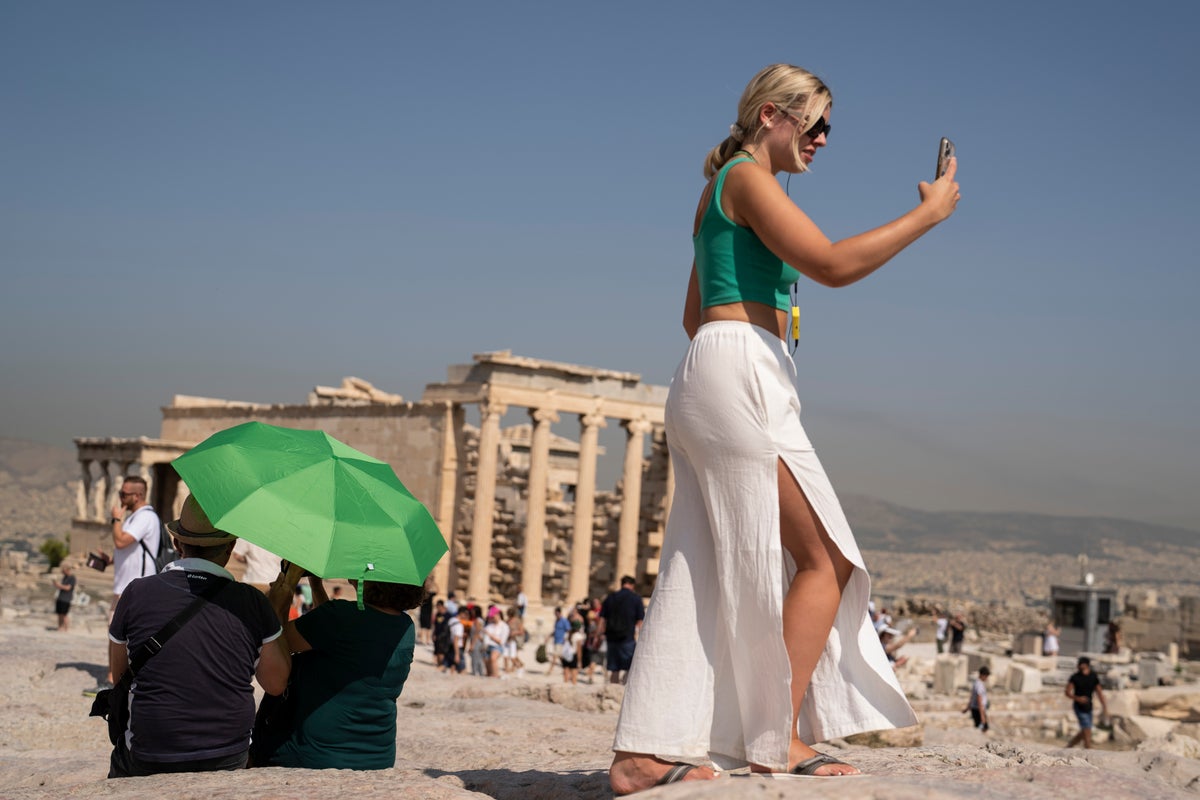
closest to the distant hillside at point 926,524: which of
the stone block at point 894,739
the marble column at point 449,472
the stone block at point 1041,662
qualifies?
the marble column at point 449,472

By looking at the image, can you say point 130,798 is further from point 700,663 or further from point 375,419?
point 375,419

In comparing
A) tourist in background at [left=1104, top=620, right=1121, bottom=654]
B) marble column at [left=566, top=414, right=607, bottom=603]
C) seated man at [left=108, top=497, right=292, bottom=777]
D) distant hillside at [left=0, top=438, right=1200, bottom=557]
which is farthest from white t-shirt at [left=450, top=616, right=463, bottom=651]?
distant hillside at [left=0, top=438, right=1200, bottom=557]

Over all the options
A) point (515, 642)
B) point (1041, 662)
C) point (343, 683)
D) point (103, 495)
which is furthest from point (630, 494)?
point (343, 683)

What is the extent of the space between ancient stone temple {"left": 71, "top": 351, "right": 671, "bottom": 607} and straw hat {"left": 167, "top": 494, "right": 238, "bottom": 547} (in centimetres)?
2259

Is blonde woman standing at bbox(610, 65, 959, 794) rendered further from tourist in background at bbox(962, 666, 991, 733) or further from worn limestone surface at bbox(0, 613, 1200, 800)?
tourist in background at bbox(962, 666, 991, 733)

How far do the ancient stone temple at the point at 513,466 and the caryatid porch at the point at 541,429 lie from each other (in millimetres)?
26

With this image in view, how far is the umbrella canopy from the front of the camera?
4258 millimetres

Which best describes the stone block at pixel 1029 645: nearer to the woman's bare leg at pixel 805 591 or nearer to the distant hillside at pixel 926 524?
the woman's bare leg at pixel 805 591

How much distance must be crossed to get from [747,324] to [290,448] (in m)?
1.87

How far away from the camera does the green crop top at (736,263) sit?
3686mm

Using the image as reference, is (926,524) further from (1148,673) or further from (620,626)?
(620,626)

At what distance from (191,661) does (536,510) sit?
25.0 meters

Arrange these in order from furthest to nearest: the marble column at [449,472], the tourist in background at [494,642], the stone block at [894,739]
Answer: the marble column at [449,472]
the tourist in background at [494,642]
the stone block at [894,739]

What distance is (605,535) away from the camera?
3353 centimetres
